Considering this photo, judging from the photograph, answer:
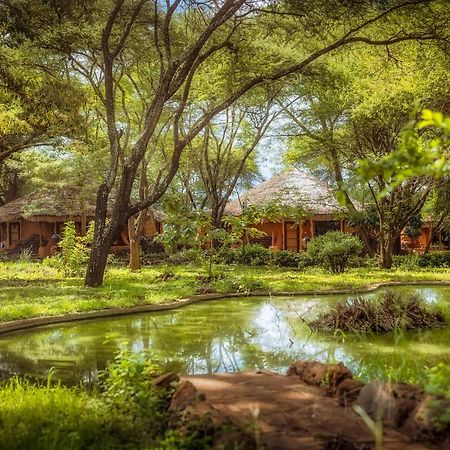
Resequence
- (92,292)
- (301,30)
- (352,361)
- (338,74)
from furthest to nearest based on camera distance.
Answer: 1. (338,74)
2. (301,30)
3. (92,292)
4. (352,361)

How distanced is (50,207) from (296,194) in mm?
12300

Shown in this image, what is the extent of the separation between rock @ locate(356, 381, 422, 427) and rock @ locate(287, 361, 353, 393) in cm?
43

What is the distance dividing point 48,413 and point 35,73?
14.2 m

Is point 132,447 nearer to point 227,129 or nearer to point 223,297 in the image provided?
point 223,297

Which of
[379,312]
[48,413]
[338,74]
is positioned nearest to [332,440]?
[48,413]

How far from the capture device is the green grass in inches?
395

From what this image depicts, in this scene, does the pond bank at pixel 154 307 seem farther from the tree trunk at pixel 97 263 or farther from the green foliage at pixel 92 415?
the green foliage at pixel 92 415

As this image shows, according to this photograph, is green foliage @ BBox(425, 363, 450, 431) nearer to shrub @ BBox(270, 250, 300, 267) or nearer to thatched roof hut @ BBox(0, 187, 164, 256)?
shrub @ BBox(270, 250, 300, 267)

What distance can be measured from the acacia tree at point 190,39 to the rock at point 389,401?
29.8 ft

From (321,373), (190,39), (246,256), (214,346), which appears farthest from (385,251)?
(321,373)

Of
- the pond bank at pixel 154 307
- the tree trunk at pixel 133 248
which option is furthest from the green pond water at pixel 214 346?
the tree trunk at pixel 133 248

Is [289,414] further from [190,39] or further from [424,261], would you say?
[424,261]

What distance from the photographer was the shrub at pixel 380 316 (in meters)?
8.27

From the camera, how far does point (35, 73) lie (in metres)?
16.2
